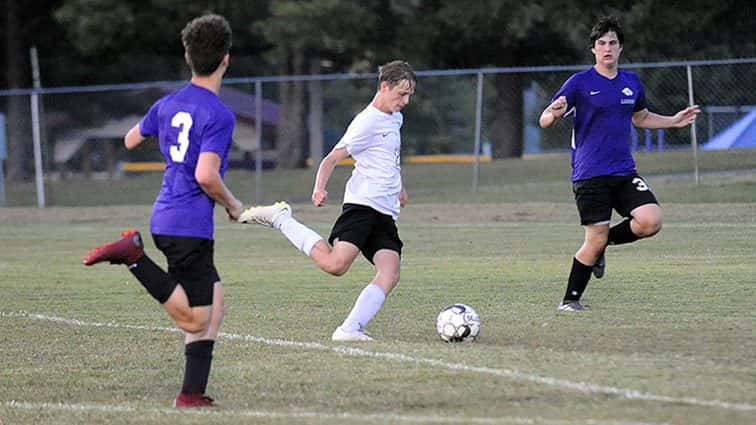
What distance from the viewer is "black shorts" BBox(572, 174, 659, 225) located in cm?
986

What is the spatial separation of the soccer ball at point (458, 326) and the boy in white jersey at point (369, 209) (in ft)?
1.34

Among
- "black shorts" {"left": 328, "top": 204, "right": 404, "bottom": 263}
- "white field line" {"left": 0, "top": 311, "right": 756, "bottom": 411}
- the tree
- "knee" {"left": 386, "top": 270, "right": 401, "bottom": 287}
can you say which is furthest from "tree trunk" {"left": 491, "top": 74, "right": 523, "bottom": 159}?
"knee" {"left": 386, "top": 270, "right": 401, "bottom": 287}

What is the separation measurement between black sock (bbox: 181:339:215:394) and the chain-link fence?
9.19 metres

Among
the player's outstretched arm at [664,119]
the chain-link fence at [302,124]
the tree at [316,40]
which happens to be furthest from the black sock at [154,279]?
the tree at [316,40]

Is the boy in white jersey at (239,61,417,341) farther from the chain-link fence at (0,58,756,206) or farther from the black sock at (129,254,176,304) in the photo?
the chain-link fence at (0,58,756,206)

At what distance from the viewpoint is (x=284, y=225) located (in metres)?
8.62

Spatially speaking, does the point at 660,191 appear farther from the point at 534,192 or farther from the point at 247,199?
the point at 247,199

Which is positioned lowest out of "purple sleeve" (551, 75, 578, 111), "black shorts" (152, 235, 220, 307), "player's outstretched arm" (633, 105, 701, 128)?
"black shorts" (152, 235, 220, 307)

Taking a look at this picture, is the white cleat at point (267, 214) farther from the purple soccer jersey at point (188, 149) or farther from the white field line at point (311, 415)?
the white field line at point (311, 415)

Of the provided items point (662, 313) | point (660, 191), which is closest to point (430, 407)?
point (662, 313)

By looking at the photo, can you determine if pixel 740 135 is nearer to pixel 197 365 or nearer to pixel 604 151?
pixel 604 151

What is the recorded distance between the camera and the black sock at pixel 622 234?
10.0 meters

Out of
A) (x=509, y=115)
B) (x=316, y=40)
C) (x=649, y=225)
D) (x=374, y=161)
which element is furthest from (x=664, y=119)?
(x=509, y=115)

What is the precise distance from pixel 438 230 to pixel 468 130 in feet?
153
